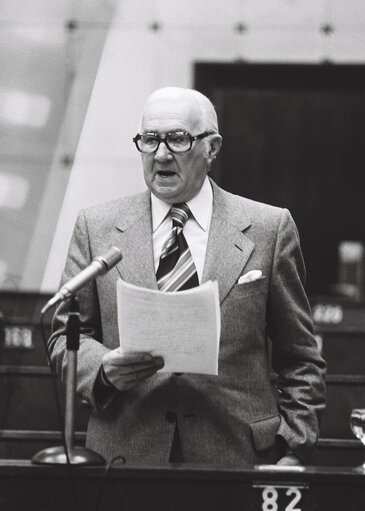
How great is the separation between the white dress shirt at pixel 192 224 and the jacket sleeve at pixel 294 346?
0.18 m

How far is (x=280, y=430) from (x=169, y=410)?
276 mm

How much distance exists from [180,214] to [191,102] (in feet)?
0.86

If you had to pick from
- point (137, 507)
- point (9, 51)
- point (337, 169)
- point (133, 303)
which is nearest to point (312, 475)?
point (137, 507)

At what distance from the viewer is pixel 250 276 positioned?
98.7 inches

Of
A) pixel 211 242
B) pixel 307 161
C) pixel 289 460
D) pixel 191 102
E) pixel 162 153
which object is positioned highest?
pixel 307 161

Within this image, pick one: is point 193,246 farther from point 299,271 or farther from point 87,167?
point 87,167

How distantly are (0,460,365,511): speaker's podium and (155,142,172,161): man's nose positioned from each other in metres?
0.73

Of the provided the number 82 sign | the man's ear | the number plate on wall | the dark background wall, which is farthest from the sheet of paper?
the dark background wall

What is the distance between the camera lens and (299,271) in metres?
2.62

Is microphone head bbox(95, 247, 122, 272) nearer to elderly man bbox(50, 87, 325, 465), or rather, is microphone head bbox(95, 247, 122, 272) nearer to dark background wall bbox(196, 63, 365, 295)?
elderly man bbox(50, 87, 325, 465)

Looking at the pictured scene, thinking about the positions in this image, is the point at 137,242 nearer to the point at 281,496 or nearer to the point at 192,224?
the point at 192,224

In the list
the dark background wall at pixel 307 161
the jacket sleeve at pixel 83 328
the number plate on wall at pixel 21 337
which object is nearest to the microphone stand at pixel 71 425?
the jacket sleeve at pixel 83 328

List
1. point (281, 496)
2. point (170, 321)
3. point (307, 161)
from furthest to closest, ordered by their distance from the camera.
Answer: point (307, 161)
point (170, 321)
point (281, 496)

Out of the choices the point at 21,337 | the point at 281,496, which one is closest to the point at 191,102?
the point at 281,496
